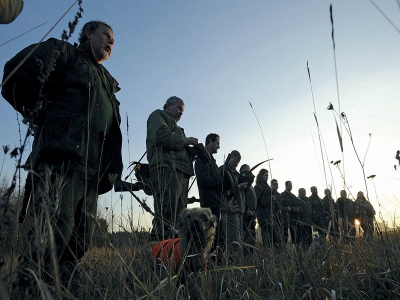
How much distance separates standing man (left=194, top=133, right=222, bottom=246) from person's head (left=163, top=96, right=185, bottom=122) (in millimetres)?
916

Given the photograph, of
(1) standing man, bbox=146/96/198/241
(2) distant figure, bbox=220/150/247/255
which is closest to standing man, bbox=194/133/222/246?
(2) distant figure, bbox=220/150/247/255

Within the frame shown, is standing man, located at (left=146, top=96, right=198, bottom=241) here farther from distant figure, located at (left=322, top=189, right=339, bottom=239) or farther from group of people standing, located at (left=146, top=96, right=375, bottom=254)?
distant figure, located at (left=322, top=189, right=339, bottom=239)

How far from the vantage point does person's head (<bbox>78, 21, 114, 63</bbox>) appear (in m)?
2.99

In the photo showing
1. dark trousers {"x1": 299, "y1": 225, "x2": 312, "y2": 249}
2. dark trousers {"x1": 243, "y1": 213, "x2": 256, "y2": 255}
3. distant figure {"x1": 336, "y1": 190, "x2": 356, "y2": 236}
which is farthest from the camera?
dark trousers {"x1": 299, "y1": 225, "x2": 312, "y2": 249}

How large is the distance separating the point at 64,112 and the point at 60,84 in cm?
21

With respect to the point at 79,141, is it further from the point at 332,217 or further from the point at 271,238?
the point at 332,217

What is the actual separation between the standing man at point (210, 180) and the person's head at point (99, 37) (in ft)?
8.86

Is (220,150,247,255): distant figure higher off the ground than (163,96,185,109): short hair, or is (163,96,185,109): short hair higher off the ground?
(163,96,185,109): short hair

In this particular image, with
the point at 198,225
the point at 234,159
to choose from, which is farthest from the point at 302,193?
the point at 198,225

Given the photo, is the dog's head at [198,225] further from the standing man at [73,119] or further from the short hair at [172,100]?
the short hair at [172,100]

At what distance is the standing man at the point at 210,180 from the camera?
5598 mm

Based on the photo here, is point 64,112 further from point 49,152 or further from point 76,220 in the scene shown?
point 76,220

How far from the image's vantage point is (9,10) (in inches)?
59.4

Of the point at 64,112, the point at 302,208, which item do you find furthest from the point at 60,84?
the point at 302,208
